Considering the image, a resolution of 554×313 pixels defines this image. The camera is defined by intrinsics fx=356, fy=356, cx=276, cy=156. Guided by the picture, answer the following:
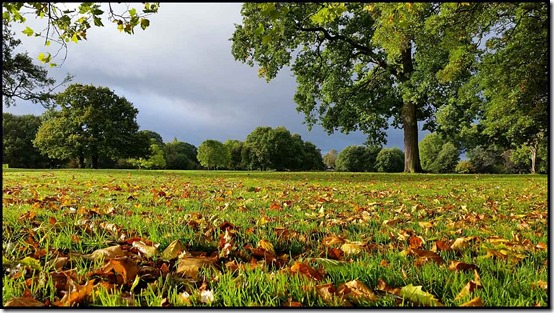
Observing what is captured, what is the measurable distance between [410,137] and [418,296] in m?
15.5

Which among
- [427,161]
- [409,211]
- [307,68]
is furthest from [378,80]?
[427,161]

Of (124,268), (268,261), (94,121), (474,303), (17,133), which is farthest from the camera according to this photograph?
(94,121)

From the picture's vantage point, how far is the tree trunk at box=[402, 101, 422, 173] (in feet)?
52.3

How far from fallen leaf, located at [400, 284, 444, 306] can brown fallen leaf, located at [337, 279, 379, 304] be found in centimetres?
15

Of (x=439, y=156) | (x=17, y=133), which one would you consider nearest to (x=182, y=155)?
(x=17, y=133)

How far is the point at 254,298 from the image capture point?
1771mm

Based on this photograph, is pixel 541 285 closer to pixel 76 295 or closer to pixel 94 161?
pixel 76 295

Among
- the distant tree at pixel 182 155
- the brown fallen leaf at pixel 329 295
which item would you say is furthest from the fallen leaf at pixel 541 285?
the distant tree at pixel 182 155

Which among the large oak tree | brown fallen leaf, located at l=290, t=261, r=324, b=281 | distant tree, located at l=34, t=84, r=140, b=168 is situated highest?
the large oak tree

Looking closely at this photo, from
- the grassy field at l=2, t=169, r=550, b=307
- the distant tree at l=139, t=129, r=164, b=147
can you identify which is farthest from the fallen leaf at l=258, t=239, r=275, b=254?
the distant tree at l=139, t=129, r=164, b=147

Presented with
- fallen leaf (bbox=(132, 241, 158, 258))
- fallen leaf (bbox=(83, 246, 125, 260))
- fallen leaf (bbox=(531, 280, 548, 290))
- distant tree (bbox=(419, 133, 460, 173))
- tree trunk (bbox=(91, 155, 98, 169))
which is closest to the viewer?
fallen leaf (bbox=(531, 280, 548, 290))

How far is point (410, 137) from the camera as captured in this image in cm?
1614

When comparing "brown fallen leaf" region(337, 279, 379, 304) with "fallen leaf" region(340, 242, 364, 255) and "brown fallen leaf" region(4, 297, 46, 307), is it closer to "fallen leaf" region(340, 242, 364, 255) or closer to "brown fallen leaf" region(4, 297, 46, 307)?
"fallen leaf" region(340, 242, 364, 255)

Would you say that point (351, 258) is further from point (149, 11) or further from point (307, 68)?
point (307, 68)
